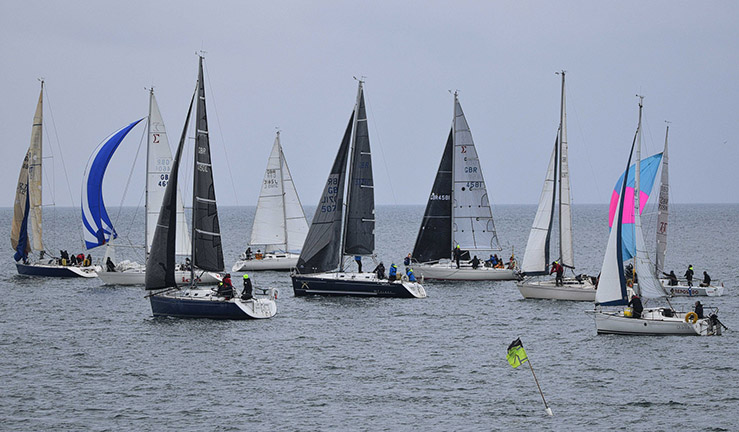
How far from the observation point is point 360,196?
53.3 meters

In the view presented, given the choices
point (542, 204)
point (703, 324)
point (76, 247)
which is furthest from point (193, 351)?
point (76, 247)

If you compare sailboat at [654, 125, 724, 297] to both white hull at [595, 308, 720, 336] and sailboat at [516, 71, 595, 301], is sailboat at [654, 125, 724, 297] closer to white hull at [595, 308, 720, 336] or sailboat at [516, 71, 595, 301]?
sailboat at [516, 71, 595, 301]

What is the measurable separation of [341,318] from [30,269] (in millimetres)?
30423

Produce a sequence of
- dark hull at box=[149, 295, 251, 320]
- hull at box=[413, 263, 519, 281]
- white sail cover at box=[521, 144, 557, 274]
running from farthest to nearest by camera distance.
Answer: hull at box=[413, 263, 519, 281]
white sail cover at box=[521, 144, 557, 274]
dark hull at box=[149, 295, 251, 320]

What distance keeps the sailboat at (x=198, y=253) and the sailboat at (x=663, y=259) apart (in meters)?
22.9

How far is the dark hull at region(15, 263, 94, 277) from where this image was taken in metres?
64.6

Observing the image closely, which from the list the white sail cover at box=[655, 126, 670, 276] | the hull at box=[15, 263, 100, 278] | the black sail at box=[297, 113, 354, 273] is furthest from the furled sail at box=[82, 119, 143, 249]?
the white sail cover at box=[655, 126, 670, 276]

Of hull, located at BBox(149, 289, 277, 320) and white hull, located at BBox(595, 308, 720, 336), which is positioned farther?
hull, located at BBox(149, 289, 277, 320)

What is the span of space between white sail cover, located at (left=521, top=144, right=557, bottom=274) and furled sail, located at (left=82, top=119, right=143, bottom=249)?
27422 millimetres

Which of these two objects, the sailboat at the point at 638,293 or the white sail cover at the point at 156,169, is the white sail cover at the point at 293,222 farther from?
the sailboat at the point at 638,293

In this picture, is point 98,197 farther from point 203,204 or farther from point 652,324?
point 652,324

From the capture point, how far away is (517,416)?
27.9m

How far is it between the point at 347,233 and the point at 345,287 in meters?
3.39

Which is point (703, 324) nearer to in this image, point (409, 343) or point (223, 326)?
point (409, 343)
